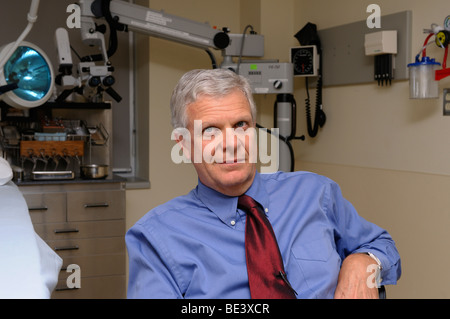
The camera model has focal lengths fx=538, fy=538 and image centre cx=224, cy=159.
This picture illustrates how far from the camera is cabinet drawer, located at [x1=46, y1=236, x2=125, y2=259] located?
3189 mm

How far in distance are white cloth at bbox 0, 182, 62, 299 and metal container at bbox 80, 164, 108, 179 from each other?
6.79ft

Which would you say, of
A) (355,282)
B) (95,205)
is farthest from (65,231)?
(355,282)

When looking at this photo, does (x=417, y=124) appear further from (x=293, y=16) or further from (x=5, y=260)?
(x=5, y=260)

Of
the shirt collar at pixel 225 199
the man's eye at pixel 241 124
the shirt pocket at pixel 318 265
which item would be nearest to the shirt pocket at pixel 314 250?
the shirt pocket at pixel 318 265

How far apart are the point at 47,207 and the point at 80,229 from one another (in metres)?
0.24

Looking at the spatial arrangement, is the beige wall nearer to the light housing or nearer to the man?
the light housing

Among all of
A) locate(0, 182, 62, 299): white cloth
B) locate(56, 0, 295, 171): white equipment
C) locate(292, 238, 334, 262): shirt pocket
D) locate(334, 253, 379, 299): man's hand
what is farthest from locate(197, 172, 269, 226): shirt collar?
locate(56, 0, 295, 171): white equipment

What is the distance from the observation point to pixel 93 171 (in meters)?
3.34

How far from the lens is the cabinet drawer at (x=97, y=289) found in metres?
3.20

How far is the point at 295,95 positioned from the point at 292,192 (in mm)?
2396

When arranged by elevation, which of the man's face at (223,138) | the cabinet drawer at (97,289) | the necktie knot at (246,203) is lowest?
the cabinet drawer at (97,289)

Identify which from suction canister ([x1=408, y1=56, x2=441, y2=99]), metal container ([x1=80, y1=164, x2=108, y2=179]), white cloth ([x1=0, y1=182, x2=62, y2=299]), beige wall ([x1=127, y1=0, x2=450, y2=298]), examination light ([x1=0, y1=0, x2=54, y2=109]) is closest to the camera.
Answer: white cloth ([x1=0, y1=182, x2=62, y2=299])

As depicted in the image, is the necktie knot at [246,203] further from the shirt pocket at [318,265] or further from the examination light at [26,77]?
the examination light at [26,77]
